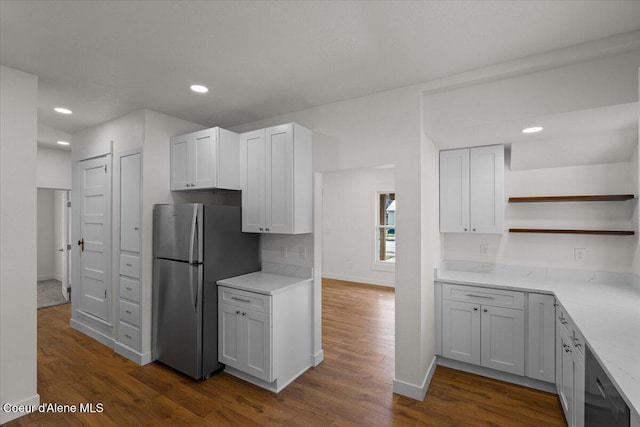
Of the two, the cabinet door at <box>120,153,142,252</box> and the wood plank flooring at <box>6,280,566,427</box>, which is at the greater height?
the cabinet door at <box>120,153,142,252</box>

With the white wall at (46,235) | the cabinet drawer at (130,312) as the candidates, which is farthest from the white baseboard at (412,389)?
the white wall at (46,235)

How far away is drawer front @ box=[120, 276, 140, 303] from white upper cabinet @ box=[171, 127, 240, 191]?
1.09 m

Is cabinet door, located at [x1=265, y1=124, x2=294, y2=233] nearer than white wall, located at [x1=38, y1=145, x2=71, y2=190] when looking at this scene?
Yes

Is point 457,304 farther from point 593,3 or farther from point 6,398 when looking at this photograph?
point 6,398

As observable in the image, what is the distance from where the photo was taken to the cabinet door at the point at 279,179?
9.29ft

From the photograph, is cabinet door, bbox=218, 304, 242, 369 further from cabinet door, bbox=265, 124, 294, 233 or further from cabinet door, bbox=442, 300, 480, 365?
cabinet door, bbox=442, 300, 480, 365

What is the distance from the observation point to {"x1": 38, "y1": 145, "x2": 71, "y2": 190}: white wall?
4883 millimetres

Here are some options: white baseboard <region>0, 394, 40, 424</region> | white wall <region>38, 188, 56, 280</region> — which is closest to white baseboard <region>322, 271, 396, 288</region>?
white baseboard <region>0, 394, 40, 424</region>

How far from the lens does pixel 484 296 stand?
281cm

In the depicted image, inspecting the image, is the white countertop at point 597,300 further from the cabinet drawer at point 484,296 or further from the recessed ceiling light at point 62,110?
the recessed ceiling light at point 62,110

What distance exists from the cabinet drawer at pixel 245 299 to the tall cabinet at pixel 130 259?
3.26 ft

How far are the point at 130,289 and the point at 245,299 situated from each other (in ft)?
4.87

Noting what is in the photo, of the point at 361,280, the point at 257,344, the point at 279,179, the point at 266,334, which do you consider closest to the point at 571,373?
the point at 266,334

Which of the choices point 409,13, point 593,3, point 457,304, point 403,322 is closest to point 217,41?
point 409,13
